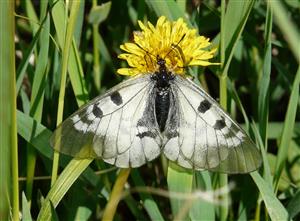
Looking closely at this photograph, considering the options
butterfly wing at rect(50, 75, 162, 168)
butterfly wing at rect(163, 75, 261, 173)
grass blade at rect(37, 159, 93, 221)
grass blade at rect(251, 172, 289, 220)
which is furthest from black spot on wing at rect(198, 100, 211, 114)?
grass blade at rect(37, 159, 93, 221)

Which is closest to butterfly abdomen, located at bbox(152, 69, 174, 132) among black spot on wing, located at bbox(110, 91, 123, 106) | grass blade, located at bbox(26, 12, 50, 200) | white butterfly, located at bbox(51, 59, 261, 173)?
white butterfly, located at bbox(51, 59, 261, 173)

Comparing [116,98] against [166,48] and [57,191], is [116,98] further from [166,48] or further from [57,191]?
[57,191]

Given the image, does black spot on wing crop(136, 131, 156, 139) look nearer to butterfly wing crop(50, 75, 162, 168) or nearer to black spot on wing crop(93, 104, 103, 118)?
butterfly wing crop(50, 75, 162, 168)

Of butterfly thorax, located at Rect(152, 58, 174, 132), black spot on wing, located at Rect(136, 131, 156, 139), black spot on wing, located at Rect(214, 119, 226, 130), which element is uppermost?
butterfly thorax, located at Rect(152, 58, 174, 132)

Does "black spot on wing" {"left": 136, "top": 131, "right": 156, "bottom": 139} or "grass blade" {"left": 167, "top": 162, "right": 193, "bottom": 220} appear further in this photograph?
"black spot on wing" {"left": 136, "top": 131, "right": 156, "bottom": 139}

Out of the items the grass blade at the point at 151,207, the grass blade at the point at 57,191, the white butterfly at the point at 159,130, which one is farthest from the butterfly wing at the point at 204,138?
the grass blade at the point at 57,191

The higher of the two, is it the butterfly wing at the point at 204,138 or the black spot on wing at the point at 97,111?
the black spot on wing at the point at 97,111

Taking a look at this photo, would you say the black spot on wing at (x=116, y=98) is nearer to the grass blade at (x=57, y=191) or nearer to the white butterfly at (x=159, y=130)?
the white butterfly at (x=159, y=130)

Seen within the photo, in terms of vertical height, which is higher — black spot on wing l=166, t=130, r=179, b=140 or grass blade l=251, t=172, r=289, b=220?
black spot on wing l=166, t=130, r=179, b=140
